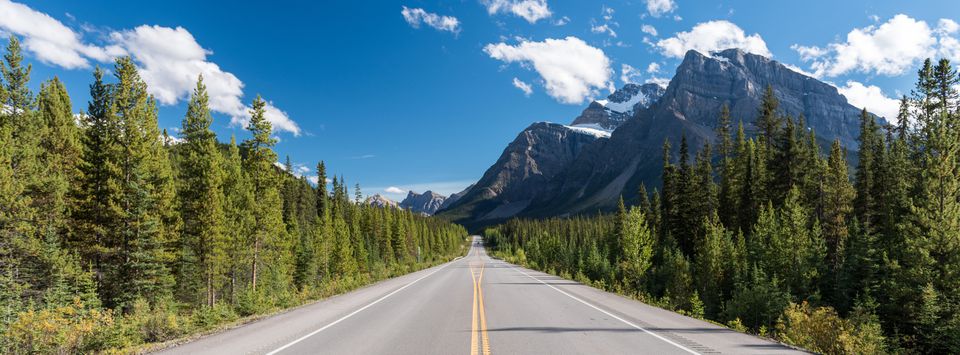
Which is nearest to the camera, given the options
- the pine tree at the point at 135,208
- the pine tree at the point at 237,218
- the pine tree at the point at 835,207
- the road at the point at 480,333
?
the road at the point at 480,333

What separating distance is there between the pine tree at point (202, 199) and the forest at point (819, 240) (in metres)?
26.8

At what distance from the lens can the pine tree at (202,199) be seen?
28.5 m

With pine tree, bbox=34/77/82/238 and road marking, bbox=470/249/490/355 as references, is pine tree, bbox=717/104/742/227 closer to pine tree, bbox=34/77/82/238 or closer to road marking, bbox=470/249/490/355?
road marking, bbox=470/249/490/355

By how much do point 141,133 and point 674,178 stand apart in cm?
5276

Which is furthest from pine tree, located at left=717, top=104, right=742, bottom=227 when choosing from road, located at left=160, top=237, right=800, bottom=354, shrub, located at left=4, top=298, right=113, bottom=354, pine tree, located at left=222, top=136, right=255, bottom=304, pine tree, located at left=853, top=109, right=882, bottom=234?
shrub, located at left=4, top=298, right=113, bottom=354

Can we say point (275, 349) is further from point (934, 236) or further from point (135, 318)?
point (934, 236)

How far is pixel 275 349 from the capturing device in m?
9.84

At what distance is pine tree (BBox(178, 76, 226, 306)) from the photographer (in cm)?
2847

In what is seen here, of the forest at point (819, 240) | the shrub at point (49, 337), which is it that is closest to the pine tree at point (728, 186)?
the forest at point (819, 240)

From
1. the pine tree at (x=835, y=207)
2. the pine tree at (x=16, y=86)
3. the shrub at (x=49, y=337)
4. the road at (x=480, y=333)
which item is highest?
the pine tree at (x=16, y=86)

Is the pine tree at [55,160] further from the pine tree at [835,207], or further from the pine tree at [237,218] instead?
the pine tree at [835,207]

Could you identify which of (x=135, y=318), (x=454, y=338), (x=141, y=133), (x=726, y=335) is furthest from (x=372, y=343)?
(x=141, y=133)

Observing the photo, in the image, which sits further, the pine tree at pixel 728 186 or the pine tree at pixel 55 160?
the pine tree at pixel 728 186

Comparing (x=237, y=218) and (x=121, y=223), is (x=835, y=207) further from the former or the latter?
(x=121, y=223)
